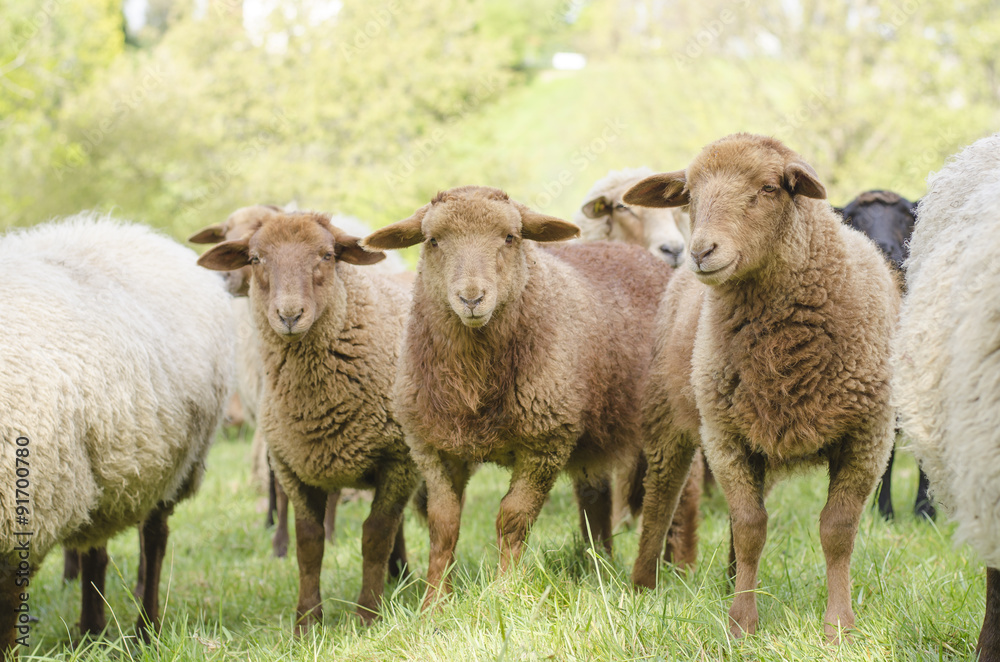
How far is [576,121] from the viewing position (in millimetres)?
28766

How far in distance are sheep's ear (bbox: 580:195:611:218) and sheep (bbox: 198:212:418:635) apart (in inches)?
96.6

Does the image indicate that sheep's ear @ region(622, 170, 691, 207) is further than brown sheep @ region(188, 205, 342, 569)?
No

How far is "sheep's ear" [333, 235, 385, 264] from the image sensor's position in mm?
4617

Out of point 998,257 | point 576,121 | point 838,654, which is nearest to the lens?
point 998,257

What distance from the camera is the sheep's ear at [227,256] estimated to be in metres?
4.78

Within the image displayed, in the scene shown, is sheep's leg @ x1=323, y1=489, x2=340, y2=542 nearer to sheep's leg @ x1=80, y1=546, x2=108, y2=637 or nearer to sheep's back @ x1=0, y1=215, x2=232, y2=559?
sheep's back @ x1=0, y1=215, x2=232, y2=559

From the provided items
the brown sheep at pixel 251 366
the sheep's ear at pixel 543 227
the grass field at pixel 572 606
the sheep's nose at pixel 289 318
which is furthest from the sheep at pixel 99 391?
the sheep's ear at pixel 543 227

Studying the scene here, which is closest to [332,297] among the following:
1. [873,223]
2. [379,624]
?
[379,624]

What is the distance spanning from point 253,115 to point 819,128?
11.3m

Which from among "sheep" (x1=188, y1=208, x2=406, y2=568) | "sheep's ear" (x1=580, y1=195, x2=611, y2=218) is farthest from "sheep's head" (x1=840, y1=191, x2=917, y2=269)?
"sheep" (x1=188, y1=208, x2=406, y2=568)

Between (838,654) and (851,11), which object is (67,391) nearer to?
(838,654)

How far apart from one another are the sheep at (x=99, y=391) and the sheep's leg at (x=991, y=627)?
3113 millimetres

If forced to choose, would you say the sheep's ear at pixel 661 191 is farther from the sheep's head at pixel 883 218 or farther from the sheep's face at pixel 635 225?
the sheep's head at pixel 883 218

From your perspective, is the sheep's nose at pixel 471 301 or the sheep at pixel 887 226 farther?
the sheep at pixel 887 226
